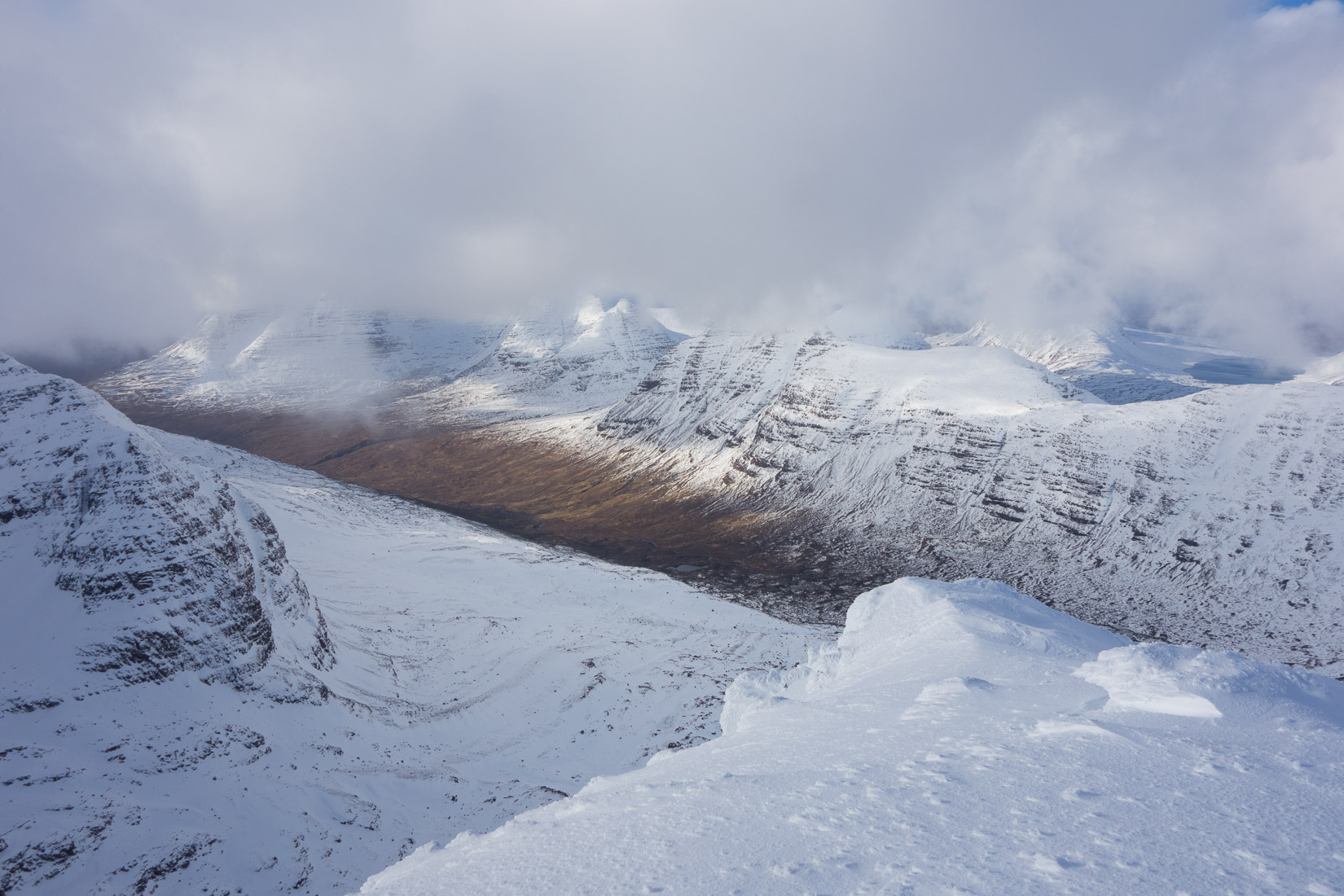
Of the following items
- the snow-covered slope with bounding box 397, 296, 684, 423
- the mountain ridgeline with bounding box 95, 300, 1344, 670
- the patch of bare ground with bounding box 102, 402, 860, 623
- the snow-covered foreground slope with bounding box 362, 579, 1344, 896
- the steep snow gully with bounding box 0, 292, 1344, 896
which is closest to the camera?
the snow-covered foreground slope with bounding box 362, 579, 1344, 896

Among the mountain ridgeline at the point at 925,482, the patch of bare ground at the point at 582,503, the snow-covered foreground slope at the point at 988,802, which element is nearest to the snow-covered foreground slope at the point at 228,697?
the snow-covered foreground slope at the point at 988,802

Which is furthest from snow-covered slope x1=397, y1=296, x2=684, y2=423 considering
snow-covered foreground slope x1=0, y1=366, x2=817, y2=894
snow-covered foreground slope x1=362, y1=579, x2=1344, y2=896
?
snow-covered foreground slope x1=362, y1=579, x2=1344, y2=896

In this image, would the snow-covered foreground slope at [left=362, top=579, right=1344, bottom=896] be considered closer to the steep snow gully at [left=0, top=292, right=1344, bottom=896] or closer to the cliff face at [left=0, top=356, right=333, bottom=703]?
the steep snow gully at [left=0, top=292, right=1344, bottom=896]

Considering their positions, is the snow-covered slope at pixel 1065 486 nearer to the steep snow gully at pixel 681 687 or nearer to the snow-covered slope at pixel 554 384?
the steep snow gully at pixel 681 687

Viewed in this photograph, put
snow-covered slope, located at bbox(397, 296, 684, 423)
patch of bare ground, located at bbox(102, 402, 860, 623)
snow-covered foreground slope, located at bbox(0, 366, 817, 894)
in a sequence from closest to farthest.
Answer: snow-covered foreground slope, located at bbox(0, 366, 817, 894) → patch of bare ground, located at bbox(102, 402, 860, 623) → snow-covered slope, located at bbox(397, 296, 684, 423)

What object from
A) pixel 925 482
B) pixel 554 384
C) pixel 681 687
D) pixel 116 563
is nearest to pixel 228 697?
pixel 116 563
